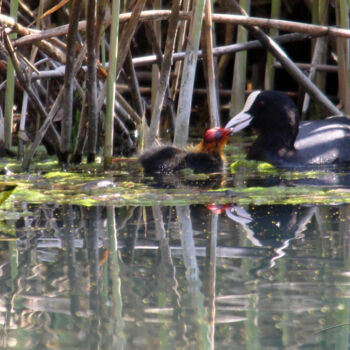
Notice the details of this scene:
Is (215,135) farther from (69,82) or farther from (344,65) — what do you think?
(344,65)

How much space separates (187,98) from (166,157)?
34cm

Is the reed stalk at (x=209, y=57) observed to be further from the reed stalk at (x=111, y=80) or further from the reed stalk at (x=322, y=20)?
the reed stalk at (x=322, y=20)

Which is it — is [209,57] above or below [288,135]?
above

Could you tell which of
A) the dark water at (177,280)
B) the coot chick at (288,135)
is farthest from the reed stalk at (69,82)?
the dark water at (177,280)

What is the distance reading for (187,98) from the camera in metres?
3.98

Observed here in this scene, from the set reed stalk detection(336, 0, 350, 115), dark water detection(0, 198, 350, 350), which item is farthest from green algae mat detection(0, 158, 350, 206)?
reed stalk detection(336, 0, 350, 115)

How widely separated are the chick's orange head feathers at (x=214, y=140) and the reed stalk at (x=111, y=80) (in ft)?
1.86

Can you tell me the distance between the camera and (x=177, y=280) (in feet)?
5.95

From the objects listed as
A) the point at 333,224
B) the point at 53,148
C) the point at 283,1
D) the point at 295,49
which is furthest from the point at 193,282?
the point at 295,49

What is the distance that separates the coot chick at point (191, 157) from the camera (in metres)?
3.94

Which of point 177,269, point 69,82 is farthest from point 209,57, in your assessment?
point 177,269

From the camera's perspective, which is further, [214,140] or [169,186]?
[214,140]

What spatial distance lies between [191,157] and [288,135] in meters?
0.84

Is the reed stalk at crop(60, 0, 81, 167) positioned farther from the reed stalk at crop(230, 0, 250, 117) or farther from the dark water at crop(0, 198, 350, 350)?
the reed stalk at crop(230, 0, 250, 117)
